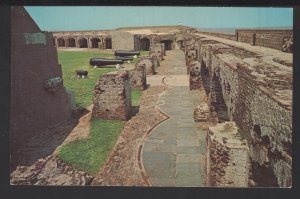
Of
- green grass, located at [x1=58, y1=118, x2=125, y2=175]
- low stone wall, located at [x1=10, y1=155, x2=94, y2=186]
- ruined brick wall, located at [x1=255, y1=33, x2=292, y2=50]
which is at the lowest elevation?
low stone wall, located at [x1=10, y1=155, x2=94, y2=186]

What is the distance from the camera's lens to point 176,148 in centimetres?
878

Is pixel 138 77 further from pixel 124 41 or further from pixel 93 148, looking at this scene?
pixel 124 41

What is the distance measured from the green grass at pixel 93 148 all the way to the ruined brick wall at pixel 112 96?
0.55 m

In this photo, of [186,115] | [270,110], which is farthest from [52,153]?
[270,110]

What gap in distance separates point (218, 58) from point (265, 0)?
2.79m

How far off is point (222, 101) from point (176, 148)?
299 cm

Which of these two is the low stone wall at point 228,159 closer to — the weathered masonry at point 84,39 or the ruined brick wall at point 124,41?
the ruined brick wall at point 124,41

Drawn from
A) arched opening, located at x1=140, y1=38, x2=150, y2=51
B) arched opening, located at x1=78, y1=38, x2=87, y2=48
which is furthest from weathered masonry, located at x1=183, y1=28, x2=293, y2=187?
arched opening, located at x1=78, y1=38, x2=87, y2=48

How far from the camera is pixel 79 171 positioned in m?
7.23

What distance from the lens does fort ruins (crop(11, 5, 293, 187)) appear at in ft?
15.9

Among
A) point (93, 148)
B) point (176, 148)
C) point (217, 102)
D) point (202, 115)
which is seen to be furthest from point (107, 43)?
point (176, 148)

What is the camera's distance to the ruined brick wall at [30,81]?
9312 millimetres

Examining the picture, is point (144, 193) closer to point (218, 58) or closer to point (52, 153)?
point (52, 153)

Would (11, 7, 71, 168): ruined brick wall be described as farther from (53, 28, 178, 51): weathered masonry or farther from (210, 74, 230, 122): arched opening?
(53, 28, 178, 51): weathered masonry
